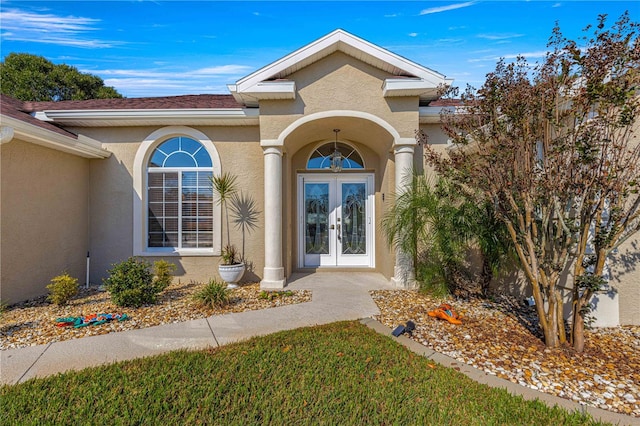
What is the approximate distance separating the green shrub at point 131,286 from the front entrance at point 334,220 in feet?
13.8

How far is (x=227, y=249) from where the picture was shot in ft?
24.3

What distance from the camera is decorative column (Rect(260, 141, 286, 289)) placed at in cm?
698

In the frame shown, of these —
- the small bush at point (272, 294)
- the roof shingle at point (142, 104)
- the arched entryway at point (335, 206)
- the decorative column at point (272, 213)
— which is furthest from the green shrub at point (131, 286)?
the roof shingle at point (142, 104)

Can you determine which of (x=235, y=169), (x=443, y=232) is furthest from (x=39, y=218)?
(x=443, y=232)

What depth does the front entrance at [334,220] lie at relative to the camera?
894 centimetres

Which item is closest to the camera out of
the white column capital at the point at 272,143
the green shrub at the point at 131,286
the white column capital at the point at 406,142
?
the green shrub at the point at 131,286

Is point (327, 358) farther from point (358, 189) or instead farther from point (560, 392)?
point (358, 189)

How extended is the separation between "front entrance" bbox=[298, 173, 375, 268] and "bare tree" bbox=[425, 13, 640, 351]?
4.68 metres

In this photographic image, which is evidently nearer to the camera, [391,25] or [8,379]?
[8,379]

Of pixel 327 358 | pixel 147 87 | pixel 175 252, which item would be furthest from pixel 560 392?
pixel 147 87

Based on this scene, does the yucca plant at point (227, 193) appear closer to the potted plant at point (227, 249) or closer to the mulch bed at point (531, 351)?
the potted plant at point (227, 249)

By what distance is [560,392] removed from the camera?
9.86 feet

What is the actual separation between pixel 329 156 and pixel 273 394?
6.96m

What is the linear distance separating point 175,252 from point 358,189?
5442 millimetres
